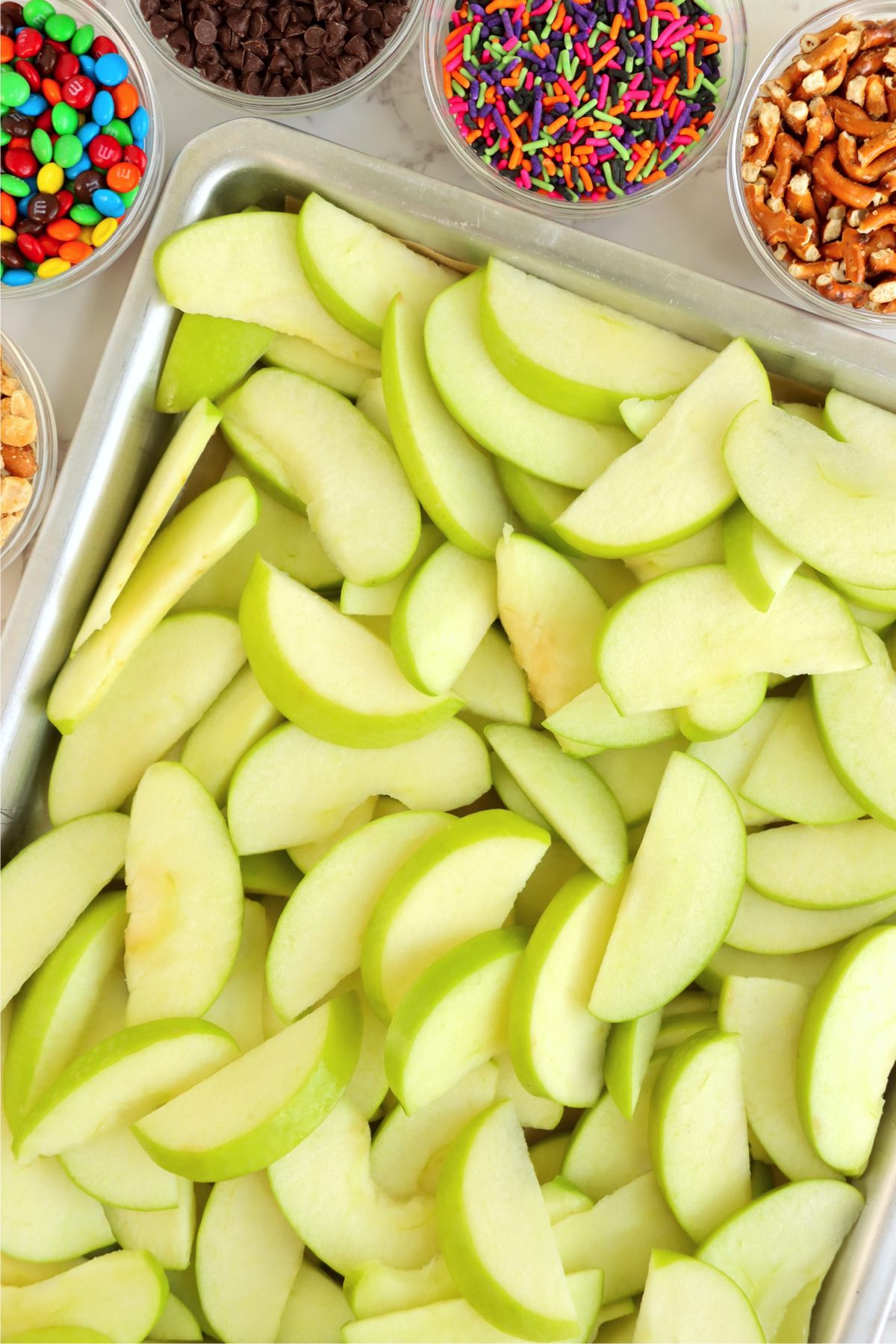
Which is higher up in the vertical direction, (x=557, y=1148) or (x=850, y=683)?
(x=850, y=683)

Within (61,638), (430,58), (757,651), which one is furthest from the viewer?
(430,58)

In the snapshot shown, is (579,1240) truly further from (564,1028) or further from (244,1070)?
(244,1070)


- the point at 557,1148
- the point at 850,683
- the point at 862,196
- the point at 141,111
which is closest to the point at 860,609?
the point at 850,683

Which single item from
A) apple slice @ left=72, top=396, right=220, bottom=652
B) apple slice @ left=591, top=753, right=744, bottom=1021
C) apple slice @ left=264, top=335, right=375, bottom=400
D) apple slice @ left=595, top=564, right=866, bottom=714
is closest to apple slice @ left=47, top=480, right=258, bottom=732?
apple slice @ left=72, top=396, right=220, bottom=652

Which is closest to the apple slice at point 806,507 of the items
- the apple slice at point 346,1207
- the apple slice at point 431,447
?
the apple slice at point 431,447

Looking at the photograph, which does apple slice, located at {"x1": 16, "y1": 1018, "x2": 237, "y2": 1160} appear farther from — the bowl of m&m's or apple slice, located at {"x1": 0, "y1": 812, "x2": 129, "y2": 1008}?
the bowl of m&m's

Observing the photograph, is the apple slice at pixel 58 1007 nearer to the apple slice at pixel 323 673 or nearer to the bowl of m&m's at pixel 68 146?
the apple slice at pixel 323 673

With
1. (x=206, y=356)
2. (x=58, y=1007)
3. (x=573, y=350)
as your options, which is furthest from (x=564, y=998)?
(x=206, y=356)
